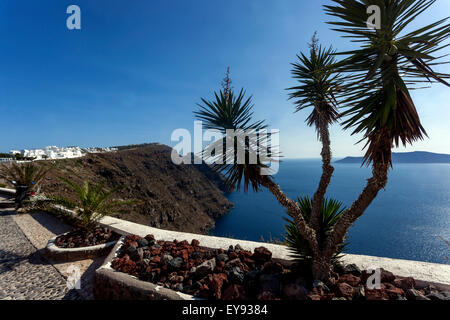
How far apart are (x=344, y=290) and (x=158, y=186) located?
164 ft

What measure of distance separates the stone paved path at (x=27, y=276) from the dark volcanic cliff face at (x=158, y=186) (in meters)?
24.1

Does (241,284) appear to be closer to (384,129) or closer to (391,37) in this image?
(384,129)

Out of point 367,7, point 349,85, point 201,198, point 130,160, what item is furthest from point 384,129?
point 201,198

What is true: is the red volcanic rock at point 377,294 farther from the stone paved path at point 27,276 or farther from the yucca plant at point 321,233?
the stone paved path at point 27,276

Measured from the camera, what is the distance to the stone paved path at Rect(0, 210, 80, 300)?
274cm

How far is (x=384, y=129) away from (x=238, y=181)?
1.86 m

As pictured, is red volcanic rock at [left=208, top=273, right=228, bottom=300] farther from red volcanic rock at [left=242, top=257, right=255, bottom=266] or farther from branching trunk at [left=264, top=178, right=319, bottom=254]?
branching trunk at [left=264, top=178, right=319, bottom=254]

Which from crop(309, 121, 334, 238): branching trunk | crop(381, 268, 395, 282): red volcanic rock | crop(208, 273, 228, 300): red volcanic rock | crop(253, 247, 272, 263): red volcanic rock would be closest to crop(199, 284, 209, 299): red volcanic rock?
crop(208, 273, 228, 300): red volcanic rock

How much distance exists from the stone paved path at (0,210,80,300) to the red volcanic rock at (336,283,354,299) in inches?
143

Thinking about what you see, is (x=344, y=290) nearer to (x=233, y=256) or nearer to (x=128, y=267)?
(x=233, y=256)

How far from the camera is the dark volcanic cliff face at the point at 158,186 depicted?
111ft

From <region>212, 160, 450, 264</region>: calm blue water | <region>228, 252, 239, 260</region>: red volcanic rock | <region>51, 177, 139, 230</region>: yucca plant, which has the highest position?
<region>51, 177, 139, 230</region>: yucca plant

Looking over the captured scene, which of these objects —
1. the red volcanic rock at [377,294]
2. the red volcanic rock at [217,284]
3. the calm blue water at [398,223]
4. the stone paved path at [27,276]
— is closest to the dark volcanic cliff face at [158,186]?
the calm blue water at [398,223]

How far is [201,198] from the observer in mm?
62000
